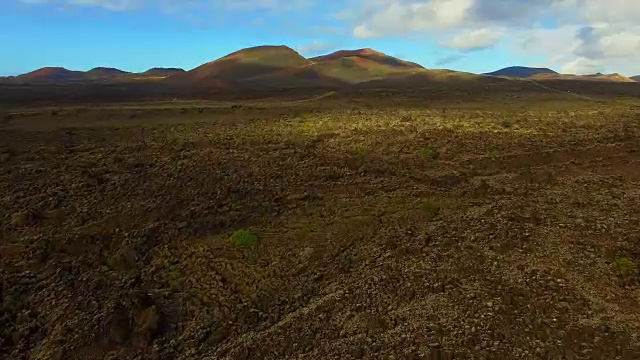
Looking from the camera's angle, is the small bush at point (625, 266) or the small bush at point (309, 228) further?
the small bush at point (309, 228)

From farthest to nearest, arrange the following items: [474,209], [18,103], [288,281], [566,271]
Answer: [18,103], [474,209], [288,281], [566,271]

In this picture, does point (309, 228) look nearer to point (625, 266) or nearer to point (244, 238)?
point (244, 238)

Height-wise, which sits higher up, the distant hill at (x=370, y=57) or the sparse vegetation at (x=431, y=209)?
the distant hill at (x=370, y=57)

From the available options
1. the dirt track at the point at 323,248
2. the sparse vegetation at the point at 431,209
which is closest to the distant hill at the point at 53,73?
the dirt track at the point at 323,248

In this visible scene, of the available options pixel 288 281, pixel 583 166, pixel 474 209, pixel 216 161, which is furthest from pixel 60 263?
pixel 583 166

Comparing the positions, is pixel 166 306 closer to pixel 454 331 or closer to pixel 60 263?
pixel 60 263

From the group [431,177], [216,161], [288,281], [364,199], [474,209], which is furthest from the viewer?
[216,161]

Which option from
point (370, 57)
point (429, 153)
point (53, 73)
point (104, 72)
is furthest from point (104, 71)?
point (429, 153)

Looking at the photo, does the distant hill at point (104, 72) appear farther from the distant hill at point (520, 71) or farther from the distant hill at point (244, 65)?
the distant hill at point (520, 71)
